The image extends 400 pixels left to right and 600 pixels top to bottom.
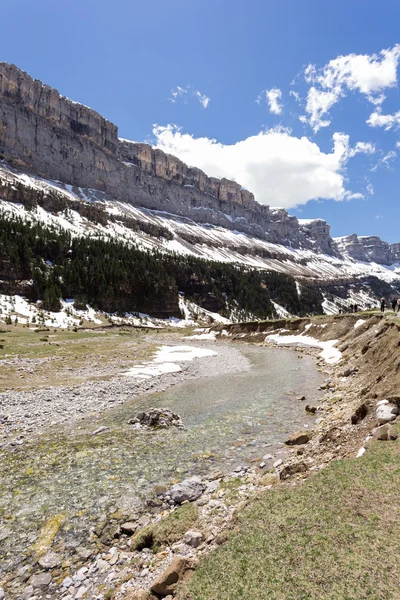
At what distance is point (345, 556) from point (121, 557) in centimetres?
491

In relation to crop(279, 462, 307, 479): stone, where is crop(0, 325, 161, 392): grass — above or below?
below

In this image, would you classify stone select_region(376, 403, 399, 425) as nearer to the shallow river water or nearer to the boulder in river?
the shallow river water

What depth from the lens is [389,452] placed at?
8.12 meters

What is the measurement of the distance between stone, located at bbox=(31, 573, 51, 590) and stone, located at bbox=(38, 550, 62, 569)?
21 cm

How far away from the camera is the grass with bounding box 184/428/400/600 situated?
4.59m

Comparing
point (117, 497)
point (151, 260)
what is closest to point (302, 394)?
point (117, 497)

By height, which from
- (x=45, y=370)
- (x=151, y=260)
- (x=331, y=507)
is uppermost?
(x=151, y=260)

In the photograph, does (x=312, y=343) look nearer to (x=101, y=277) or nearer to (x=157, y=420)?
(x=157, y=420)

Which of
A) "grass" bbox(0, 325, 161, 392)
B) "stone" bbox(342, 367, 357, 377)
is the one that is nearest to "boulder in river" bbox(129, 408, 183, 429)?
"grass" bbox(0, 325, 161, 392)

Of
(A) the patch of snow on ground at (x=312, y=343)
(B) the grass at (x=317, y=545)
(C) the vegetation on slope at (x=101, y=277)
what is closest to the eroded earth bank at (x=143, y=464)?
(B) the grass at (x=317, y=545)

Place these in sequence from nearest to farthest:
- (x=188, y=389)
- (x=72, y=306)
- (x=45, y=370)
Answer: (x=188, y=389) → (x=45, y=370) → (x=72, y=306)

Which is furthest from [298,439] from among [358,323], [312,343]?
[312,343]

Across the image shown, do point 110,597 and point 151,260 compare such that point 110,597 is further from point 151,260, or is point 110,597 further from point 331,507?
point 151,260

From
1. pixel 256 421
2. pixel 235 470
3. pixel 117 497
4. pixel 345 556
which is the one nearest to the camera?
pixel 345 556
